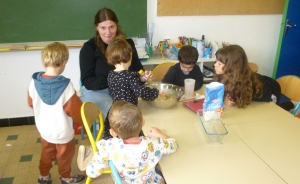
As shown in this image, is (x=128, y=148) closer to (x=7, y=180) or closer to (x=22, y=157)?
(x=7, y=180)

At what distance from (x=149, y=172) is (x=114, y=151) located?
0.20 metres

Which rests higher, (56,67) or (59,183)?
(56,67)

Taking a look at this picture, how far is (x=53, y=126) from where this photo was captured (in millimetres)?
1761

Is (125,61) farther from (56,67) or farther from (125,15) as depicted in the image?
(125,15)

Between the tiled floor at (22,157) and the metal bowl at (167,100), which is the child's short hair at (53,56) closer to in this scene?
the metal bowl at (167,100)

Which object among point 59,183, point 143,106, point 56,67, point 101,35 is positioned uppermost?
point 101,35

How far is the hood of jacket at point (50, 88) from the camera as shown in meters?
1.66

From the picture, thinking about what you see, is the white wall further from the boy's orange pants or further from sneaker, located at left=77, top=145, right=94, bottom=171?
sneaker, located at left=77, top=145, right=94, bottom=171

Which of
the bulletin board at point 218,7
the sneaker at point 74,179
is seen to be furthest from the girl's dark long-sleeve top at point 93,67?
the bulletin board at point 218,7

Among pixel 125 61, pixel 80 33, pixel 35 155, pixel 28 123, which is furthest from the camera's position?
pixel 28 123

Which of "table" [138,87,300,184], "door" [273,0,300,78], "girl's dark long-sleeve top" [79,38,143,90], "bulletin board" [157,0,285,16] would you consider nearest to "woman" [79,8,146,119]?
"girl's dark long-sleeve top" [79,38,143,90]

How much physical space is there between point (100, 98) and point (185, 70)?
72 centimetres

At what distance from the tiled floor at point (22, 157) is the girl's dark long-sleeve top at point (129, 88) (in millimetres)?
850

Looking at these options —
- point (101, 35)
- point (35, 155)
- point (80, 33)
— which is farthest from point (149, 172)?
point (80, 33)
